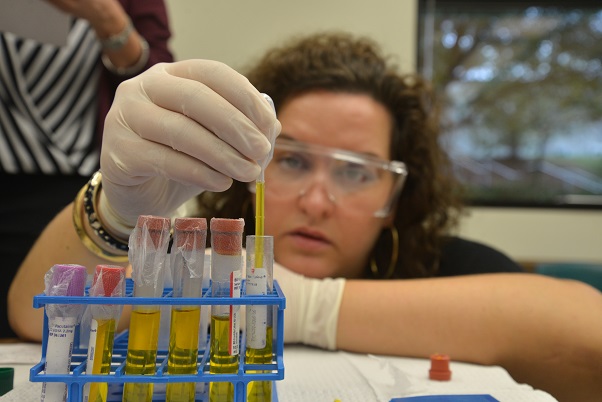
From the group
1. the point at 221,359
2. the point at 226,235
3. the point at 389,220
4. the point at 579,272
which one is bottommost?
the point at 579,272

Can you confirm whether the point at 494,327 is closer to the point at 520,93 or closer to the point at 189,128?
the point at 189,128

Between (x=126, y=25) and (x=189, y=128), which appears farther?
(x=126, y=25)

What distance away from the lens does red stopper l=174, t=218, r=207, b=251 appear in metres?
0.52

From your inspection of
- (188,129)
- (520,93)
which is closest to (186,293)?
(188,129)

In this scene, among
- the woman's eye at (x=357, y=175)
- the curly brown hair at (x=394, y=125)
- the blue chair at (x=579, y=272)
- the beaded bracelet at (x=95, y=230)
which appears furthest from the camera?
the blue chair at (x=579, y=272)

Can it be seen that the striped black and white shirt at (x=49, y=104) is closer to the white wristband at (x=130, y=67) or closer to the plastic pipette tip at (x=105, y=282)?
the white wristband at (x=130, y=67)

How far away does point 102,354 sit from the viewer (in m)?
0.50

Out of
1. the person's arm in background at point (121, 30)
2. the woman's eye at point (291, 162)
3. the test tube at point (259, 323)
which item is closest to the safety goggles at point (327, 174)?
the woman's eye at point (291, 162)

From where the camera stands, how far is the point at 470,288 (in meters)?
0.93

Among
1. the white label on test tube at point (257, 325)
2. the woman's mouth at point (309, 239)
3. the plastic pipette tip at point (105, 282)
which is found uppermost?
the plastic pipette tip at point (105, 282)

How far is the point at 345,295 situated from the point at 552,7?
2635mm

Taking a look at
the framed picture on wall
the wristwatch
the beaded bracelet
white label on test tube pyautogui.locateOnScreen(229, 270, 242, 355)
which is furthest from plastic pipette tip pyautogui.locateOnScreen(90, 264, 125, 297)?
the framed picture on wall

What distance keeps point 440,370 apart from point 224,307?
0.38m

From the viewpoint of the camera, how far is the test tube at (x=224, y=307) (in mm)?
510
